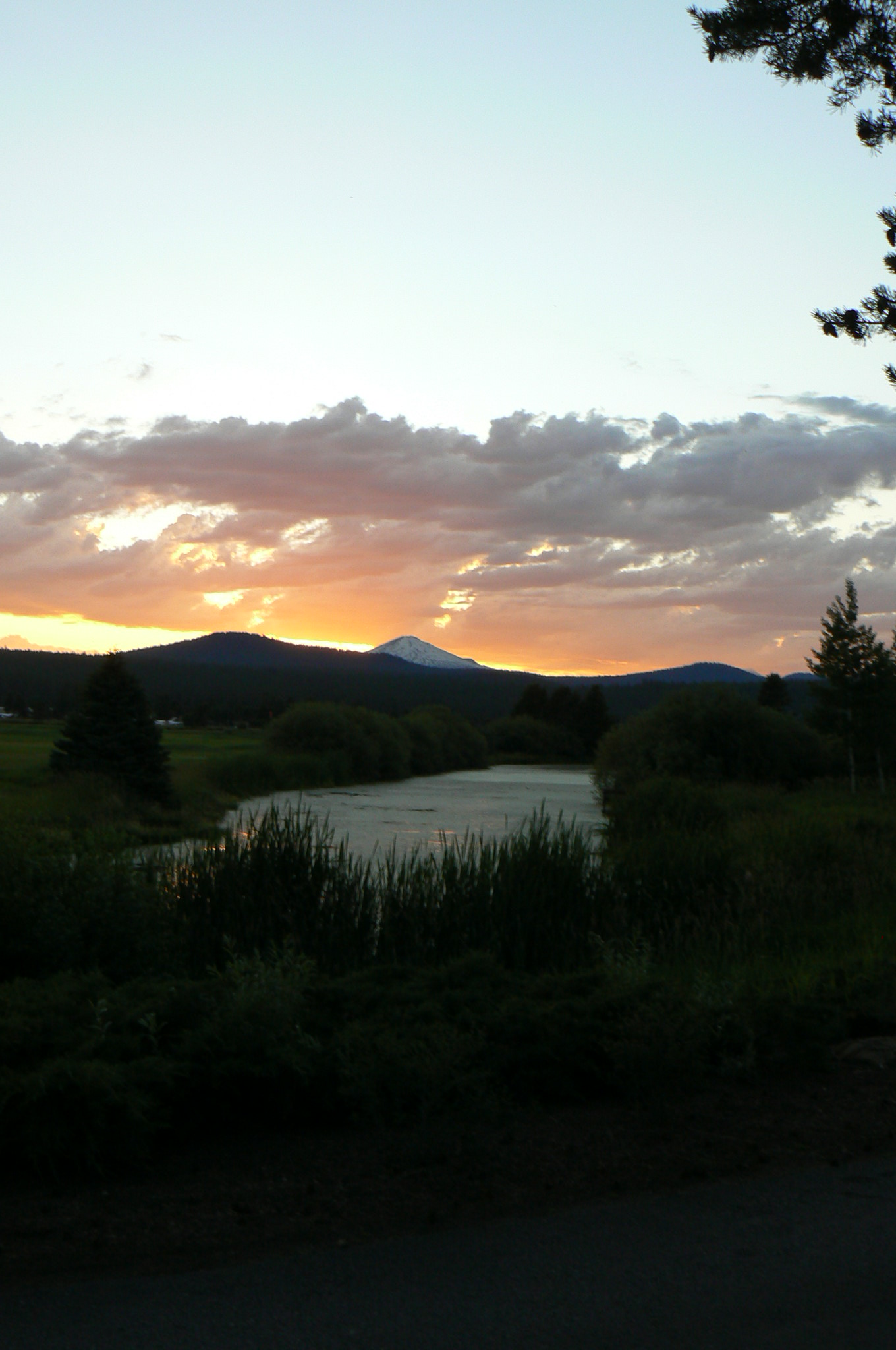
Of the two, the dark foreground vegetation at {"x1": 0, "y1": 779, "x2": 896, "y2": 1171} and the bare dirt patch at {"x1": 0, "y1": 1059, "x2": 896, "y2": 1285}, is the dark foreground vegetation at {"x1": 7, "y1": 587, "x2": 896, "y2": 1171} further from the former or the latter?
the bare dirt patch at {"x1": 0, "y1": 1059, "x2": 896, "y2": 1285}

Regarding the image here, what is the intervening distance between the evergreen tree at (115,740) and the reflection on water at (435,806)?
350 centimetres

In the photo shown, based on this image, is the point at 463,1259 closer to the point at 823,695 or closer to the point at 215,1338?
the point at 215,1338

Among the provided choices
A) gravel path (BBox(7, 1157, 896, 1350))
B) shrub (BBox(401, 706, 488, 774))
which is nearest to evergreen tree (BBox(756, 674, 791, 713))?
shrub (BBox(401, 706, 488, 774))

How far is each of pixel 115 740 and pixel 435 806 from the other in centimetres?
1392

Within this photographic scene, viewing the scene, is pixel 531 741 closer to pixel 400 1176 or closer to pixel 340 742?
pixel 340 742

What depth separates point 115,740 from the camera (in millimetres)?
43531

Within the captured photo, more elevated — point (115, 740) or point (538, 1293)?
point (115, 740)

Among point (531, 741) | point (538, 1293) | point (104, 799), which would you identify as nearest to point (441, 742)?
point (531, 741)

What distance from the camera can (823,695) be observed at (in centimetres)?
6153

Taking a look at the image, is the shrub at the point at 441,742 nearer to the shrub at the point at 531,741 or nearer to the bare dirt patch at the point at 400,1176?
the shrub at the point at 531,741

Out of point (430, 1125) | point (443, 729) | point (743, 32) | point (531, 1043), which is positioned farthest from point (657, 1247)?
point (443, 729)

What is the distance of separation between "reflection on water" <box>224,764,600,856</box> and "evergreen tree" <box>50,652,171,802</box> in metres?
3.50

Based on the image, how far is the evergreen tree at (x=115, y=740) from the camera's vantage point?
142 feet

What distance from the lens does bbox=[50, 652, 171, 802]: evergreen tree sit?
4325cm
